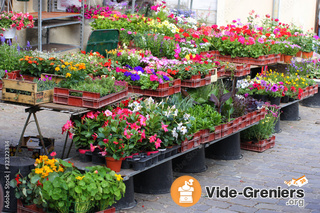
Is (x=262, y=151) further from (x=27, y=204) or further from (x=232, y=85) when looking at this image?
(x=27, y=204)

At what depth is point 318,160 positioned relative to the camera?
301 inches

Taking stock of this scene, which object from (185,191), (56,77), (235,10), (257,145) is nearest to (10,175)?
(56,77)

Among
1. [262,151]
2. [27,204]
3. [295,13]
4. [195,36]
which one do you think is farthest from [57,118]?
[295,13]

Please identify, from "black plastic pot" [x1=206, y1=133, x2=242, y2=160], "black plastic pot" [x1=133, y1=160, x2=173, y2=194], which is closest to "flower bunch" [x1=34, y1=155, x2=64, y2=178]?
"black plastic pot" [x1=133, y1=160, x2=173, y2=194]

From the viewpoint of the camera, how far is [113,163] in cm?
504

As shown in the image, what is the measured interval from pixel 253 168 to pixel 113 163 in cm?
276

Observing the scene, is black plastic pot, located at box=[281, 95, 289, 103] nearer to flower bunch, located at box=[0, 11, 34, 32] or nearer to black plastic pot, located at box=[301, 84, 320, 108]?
black plastic pot, located at box=[301, 84, 320, 108]

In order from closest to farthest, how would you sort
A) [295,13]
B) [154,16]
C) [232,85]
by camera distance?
[232,85] → [154,16] → [295,13]

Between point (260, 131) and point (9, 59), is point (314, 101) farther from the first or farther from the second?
point (9, 59)

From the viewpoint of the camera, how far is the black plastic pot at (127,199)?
17.3 ft

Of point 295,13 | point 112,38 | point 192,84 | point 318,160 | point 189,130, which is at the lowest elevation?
point 318,160

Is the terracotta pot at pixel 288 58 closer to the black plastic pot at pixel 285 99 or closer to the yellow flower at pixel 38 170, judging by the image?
the black plastic pot at pixel 285 99

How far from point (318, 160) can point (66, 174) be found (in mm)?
4457

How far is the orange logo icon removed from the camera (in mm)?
5621
